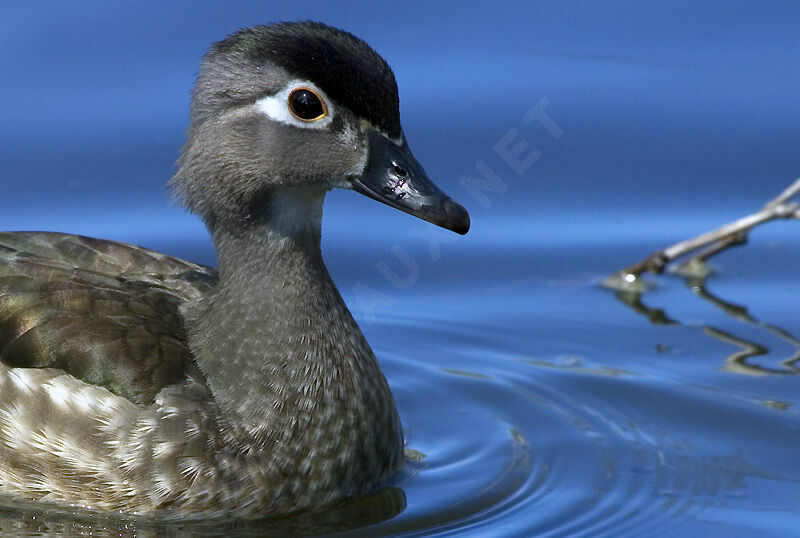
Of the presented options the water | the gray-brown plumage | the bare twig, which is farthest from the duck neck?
the bare twig

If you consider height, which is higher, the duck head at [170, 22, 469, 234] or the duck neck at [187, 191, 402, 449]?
the duck head at [170, 22, 469, 234]

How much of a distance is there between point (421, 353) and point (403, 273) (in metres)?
0.85

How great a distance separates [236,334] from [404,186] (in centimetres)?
98

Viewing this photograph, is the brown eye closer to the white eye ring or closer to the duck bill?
the white eye ring

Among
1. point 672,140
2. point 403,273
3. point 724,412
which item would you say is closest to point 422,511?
point 724,412

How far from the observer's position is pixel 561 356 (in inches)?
355

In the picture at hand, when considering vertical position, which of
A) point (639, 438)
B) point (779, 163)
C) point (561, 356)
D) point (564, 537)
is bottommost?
point (564, 537)

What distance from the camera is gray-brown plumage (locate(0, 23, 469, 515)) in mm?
7055

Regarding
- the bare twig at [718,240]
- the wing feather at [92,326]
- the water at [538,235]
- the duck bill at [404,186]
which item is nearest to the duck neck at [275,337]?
the wing feather at [92,326]

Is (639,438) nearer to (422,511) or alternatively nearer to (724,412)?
(724,412)

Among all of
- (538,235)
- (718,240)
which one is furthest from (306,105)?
(718,240)

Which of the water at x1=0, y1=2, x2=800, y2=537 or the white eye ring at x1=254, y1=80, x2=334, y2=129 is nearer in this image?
the white eye ring at x1=254, y1=80, x2=334, y2=129

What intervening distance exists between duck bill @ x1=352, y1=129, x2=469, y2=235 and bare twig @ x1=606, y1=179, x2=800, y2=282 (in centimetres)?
274

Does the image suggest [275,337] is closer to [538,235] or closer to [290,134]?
[290,134]
